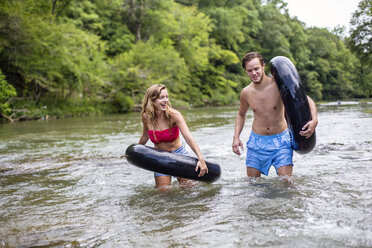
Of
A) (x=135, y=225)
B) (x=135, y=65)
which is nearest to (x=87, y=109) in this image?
(x=135, y=65)

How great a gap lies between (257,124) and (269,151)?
40cm

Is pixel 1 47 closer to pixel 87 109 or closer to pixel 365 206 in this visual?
pixel 87 109

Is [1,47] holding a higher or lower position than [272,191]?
higher

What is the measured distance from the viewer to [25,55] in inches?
768

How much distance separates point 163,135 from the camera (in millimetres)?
4859

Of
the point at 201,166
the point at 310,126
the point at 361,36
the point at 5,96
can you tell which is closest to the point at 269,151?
the point at 310,126

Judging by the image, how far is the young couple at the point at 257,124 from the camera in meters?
4.52

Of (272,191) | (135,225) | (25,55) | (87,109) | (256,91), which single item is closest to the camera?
(135,225)

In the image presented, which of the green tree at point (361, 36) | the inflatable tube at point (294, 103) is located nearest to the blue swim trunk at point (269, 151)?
the inflatable tube at point (294, 103)

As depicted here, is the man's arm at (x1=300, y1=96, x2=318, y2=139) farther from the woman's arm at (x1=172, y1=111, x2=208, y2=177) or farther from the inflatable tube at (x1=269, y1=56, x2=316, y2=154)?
the woman's arm at (x1=172, y1=111, x2=208, y2=177)

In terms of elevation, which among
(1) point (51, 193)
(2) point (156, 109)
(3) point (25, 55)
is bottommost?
(1) point (51, 193)

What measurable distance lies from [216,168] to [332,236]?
206cm

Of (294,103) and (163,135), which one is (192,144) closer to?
(163,135)

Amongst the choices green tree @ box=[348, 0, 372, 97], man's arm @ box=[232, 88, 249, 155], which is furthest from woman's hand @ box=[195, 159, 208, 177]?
green tree @ box=[348, 0, 372, 97]
